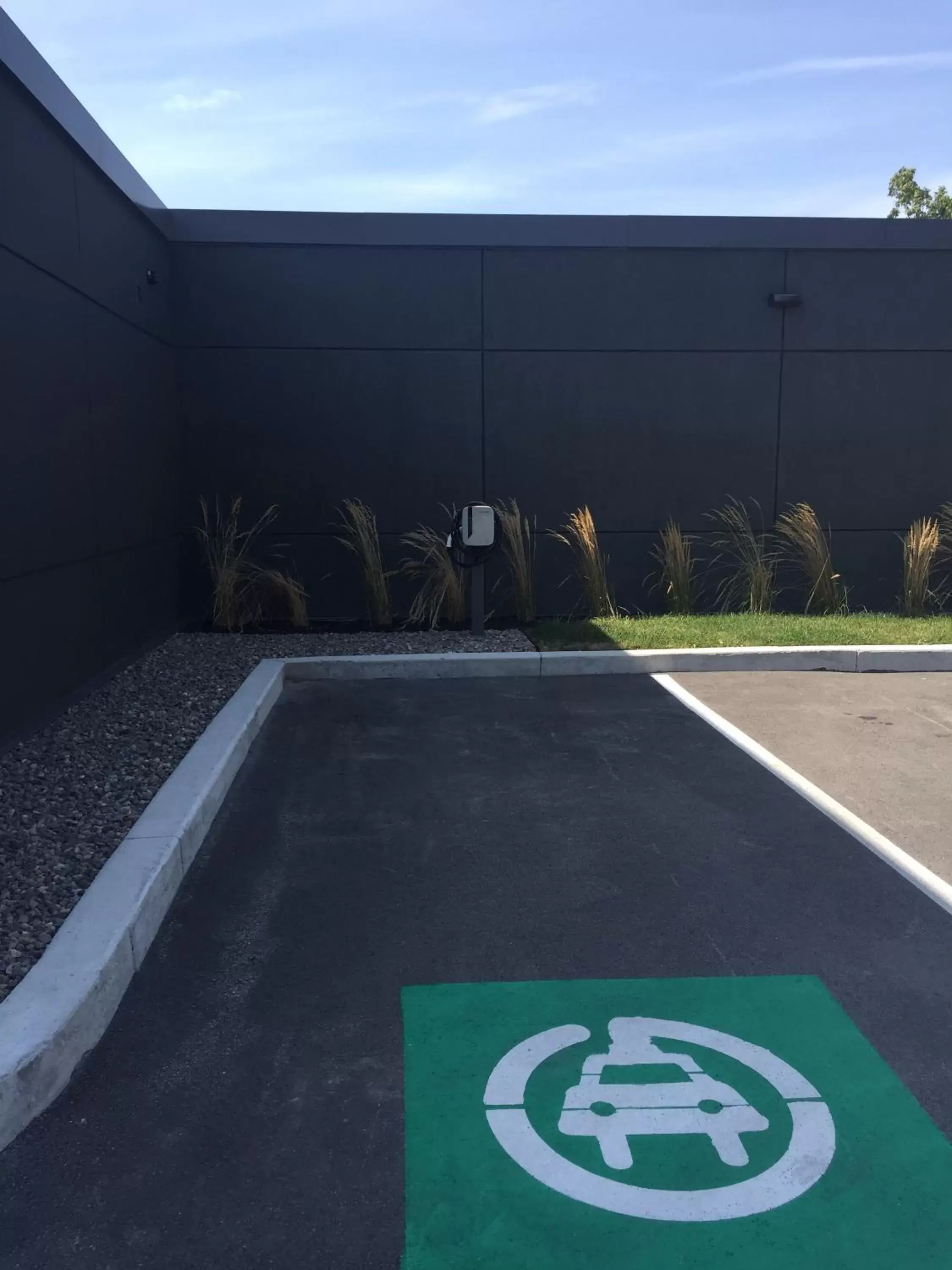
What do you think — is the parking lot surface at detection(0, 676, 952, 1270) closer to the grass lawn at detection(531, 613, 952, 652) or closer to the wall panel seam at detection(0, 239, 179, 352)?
the grass lawn at detection(531, 613, 952, 652)

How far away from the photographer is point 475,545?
8797 mm

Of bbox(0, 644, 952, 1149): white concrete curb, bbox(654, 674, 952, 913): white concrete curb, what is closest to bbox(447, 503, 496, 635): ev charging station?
bbox(0, 644, 952, 1149): white concrete curb

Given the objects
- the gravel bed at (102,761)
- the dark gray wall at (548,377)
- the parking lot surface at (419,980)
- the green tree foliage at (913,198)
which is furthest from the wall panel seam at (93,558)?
the green tree foliage at (913,198)

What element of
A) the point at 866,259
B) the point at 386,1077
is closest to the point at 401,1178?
the point at 386,1077

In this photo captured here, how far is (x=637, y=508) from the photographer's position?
34.7 ft

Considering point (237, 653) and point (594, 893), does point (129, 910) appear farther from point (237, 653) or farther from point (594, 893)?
point (237, 653)

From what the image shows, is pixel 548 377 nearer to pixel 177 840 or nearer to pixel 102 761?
pixel 102 761

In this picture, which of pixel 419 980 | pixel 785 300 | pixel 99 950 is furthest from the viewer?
pixel 785 300

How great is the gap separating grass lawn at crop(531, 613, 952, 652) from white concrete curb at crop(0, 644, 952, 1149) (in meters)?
0.25

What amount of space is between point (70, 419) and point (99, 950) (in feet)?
14.6

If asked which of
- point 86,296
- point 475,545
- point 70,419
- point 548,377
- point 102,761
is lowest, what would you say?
point 102,761

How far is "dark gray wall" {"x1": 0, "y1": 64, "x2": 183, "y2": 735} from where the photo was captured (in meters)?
5.76

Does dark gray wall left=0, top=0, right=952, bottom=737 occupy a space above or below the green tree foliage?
below

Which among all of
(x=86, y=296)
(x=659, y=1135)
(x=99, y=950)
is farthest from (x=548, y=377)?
(x=659, y=1135)
